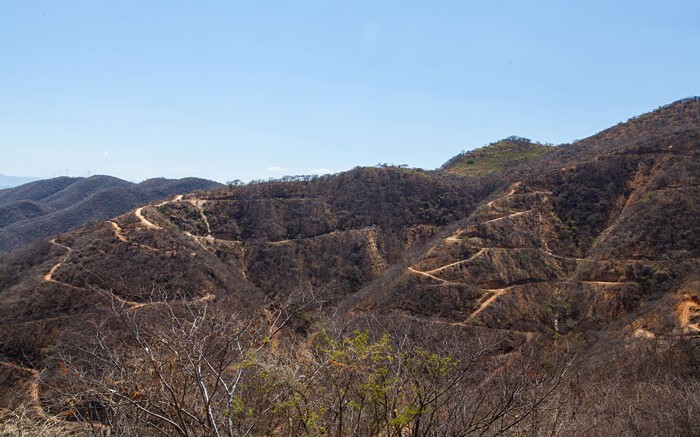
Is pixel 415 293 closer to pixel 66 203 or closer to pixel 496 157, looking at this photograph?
pixel 496 157

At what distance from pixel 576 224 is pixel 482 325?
19.0m

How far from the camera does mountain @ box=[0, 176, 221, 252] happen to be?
79.4 metres

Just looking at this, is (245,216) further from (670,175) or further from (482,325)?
(670,175)

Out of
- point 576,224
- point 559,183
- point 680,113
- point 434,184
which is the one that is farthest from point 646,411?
point 680,113

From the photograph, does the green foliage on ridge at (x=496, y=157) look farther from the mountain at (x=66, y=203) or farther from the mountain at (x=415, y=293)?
the mountain at (x=66, y=203)

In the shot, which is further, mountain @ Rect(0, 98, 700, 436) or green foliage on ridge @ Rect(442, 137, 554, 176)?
green foliage on ridge @ Rect(442, 137, 554, 176)

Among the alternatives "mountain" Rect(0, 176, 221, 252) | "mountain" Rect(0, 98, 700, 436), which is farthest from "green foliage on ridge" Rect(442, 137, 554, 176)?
"mountain" Rect(0, 176, 221, 252)

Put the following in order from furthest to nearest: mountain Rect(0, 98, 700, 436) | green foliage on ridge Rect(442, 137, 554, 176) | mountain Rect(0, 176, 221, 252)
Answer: mountain Rect(0, 176, 221, 252) → green foliage on ridge Rect(442, 137, 554, 176) → mountain Rect(0, 98, 700, 436)

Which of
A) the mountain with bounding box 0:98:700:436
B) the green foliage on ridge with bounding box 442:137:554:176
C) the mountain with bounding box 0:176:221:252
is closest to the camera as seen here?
the mountain with bounding box 0:98:700:436

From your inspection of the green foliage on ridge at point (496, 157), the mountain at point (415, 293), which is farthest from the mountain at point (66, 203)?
the green foliage on ridge at point (496, 157)

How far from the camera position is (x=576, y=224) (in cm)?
4166

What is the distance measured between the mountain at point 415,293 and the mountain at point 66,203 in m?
39.6

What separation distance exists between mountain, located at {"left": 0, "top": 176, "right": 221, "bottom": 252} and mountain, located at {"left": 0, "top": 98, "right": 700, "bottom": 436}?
3959 cm

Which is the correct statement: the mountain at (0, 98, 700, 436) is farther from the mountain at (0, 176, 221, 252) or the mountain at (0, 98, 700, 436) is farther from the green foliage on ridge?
the mountain at (0, 176, 221, 252)
